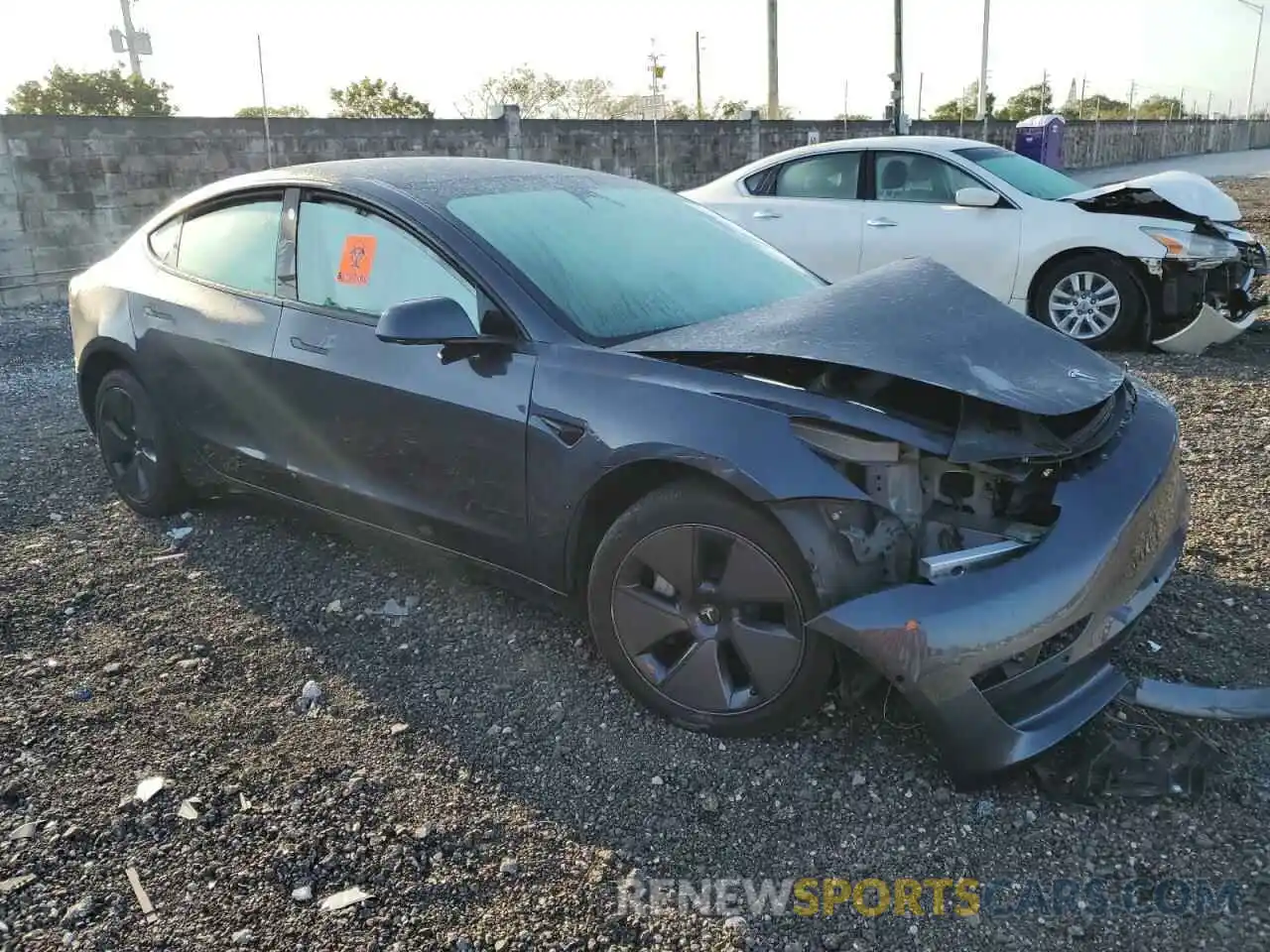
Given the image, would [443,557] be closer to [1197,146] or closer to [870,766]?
[870,766]

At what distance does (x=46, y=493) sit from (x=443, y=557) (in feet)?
9.30

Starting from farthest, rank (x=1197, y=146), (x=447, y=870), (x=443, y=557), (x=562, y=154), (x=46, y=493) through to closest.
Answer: (x=1197, y=146) < (x=562, y=154) < (x=46, y=493) < (x=443, y=557) < (x=447, y=870)

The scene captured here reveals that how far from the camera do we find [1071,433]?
2697 millimetres

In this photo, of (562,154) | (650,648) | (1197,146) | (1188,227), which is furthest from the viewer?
(1197,146)

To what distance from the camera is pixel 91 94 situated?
3812cm

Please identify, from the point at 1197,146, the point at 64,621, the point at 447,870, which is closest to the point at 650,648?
the point at 447,870

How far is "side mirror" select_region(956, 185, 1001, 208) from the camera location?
7477 mm

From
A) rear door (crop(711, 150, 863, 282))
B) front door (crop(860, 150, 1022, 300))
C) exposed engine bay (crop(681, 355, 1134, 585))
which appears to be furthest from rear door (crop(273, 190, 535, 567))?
front door (crop(860, 150, 1022, 300))

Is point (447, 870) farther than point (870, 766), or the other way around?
point (870, 766)

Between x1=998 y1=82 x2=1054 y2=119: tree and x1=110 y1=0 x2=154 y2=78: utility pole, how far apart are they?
51.9 metres

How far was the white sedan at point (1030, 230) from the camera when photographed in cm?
695

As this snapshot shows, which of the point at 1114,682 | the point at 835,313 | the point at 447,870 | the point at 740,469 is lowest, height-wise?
the point at 447,870

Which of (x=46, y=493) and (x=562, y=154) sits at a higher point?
(x=562, y=154)

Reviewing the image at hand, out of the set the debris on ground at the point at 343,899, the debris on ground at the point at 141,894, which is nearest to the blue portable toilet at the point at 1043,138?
the debris on ground at the point at 343,899
